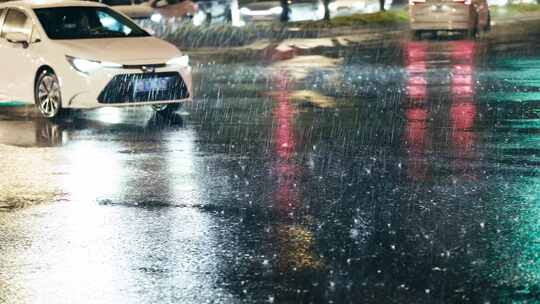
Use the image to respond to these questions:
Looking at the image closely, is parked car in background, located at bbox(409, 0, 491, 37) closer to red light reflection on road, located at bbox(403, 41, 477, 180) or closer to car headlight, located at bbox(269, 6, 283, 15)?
red light reflection on road, located at bbox(403, 41, 477, 180)

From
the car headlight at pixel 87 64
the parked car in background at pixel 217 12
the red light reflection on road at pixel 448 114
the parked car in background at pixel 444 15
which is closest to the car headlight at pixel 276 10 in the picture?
the parked car in background at pixel 217 12

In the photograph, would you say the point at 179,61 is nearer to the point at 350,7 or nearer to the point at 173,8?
the point at 173,8

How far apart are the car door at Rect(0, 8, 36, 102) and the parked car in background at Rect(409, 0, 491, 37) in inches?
690

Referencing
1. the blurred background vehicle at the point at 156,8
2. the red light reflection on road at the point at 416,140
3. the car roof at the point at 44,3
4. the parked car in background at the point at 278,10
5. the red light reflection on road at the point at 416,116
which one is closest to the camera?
the red light reflection on road at the point at 416,140

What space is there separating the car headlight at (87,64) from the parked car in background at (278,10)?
25195 millimetres

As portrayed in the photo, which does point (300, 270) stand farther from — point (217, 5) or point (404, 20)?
point (404, 20)

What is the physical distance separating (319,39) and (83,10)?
57.0ft

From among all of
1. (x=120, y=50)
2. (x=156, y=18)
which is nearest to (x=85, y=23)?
(x=120, y=50)

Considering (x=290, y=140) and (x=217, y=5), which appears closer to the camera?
(x=290, y=140)

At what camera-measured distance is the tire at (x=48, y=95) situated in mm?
15719

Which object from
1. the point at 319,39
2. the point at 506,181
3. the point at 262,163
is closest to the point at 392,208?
the point at 506,181

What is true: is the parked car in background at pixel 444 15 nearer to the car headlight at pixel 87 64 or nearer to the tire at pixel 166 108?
the tire at pixel 166 108

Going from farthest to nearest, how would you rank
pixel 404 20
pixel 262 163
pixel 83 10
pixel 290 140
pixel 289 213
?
pixel 404 20
pixel 83 10
pixel 290 140
pixel 262 163
pixel 289 213

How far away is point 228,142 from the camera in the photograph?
1323 centimetres
